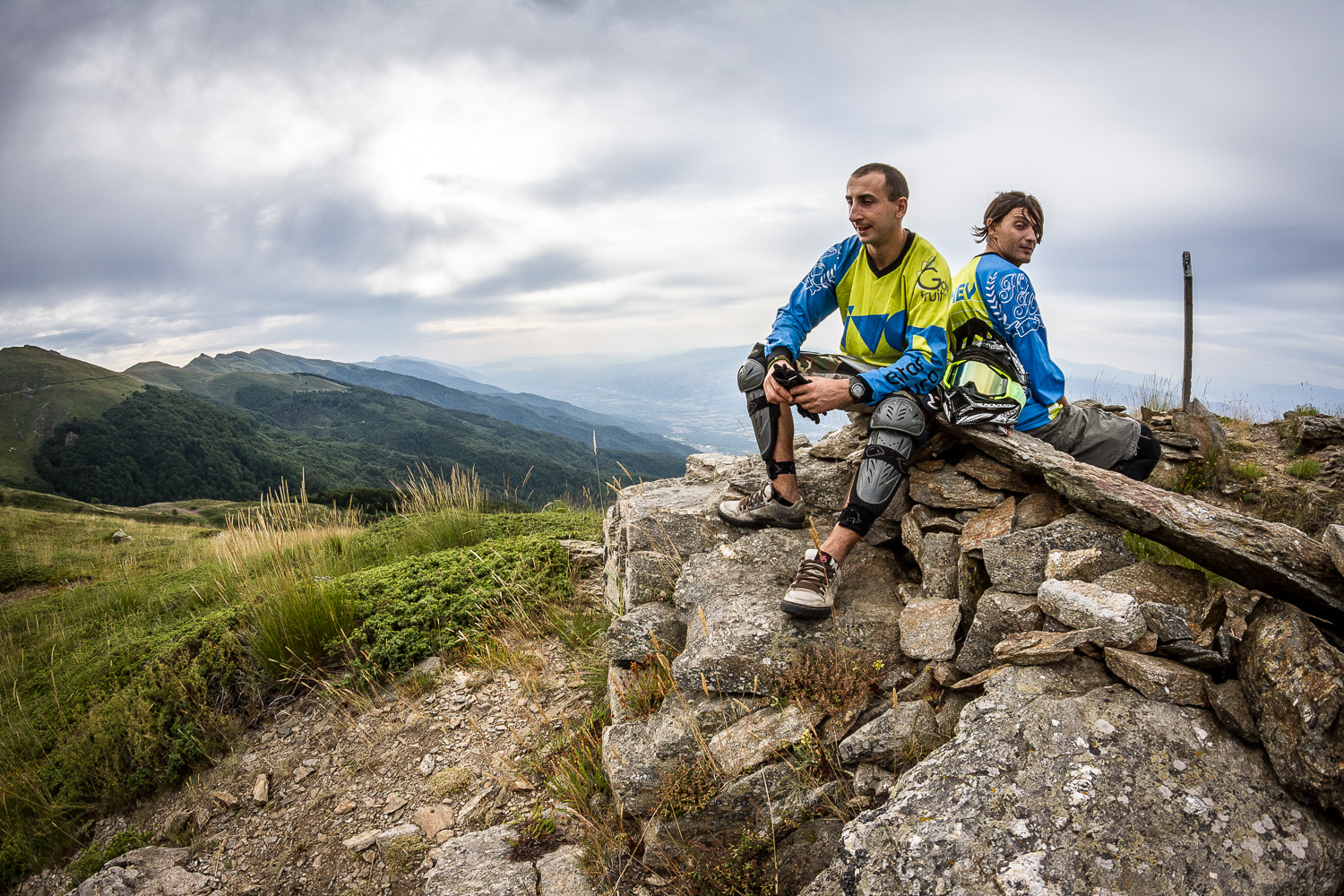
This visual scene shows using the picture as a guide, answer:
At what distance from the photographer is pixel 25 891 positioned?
4762 mm

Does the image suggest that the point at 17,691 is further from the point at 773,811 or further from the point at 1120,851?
the point at 1120,851

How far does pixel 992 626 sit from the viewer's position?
329cm

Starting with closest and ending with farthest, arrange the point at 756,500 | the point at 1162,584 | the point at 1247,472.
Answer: the point at 1162,584, the point at 756,500, the point at 1247,472

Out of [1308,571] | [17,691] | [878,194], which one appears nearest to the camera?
[1308,571]

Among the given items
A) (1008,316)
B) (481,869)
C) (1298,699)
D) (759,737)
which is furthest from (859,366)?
(481,869)

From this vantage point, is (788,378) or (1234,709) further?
(788,378)

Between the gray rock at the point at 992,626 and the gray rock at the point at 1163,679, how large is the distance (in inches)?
19.1

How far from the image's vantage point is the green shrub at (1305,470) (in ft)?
23.3

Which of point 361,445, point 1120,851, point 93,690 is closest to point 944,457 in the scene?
point 1120,851

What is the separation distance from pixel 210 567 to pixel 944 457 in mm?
10383

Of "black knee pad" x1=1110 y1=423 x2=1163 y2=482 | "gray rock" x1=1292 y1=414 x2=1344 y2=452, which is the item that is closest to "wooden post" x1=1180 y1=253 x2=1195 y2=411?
"gray rock" x1=1292 y1=414 x2=1344 y2=452

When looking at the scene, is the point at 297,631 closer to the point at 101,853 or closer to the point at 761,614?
the point at 101,853

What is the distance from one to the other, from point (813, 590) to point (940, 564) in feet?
2.98

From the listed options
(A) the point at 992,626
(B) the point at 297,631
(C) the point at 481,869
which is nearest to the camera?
(A) the point at 992,626
